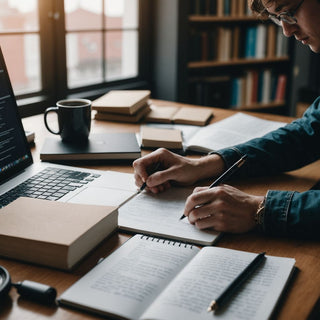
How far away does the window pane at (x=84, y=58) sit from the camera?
279 centimetres

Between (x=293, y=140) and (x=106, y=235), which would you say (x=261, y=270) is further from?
(x=293, y=140)

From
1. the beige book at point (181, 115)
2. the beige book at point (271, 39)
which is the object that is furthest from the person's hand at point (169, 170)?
the beige book at point (271, 39)

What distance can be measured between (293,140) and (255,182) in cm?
24

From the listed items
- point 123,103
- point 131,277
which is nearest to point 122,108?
point 123,103

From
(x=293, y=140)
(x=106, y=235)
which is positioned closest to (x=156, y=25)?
(x=293, y=140)

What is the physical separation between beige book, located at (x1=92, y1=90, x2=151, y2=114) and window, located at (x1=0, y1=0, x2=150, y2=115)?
0.82 m

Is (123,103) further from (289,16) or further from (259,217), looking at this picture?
(259,217)

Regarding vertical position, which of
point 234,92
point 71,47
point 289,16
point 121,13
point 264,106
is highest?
point 121,13

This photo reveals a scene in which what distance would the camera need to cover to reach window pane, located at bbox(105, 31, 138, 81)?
3.05m

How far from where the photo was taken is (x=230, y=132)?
5.16 feet

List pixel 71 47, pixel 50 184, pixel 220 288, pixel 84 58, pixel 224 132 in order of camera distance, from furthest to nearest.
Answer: pixel 84 58
pixel 71 47
pixel 224 132
pixel 50 184
pixel 220 288

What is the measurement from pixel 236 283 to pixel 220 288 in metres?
0.03

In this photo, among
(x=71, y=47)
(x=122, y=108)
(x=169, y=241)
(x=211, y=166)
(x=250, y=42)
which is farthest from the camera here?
(x=250, y=42)

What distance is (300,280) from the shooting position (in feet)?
2.57
